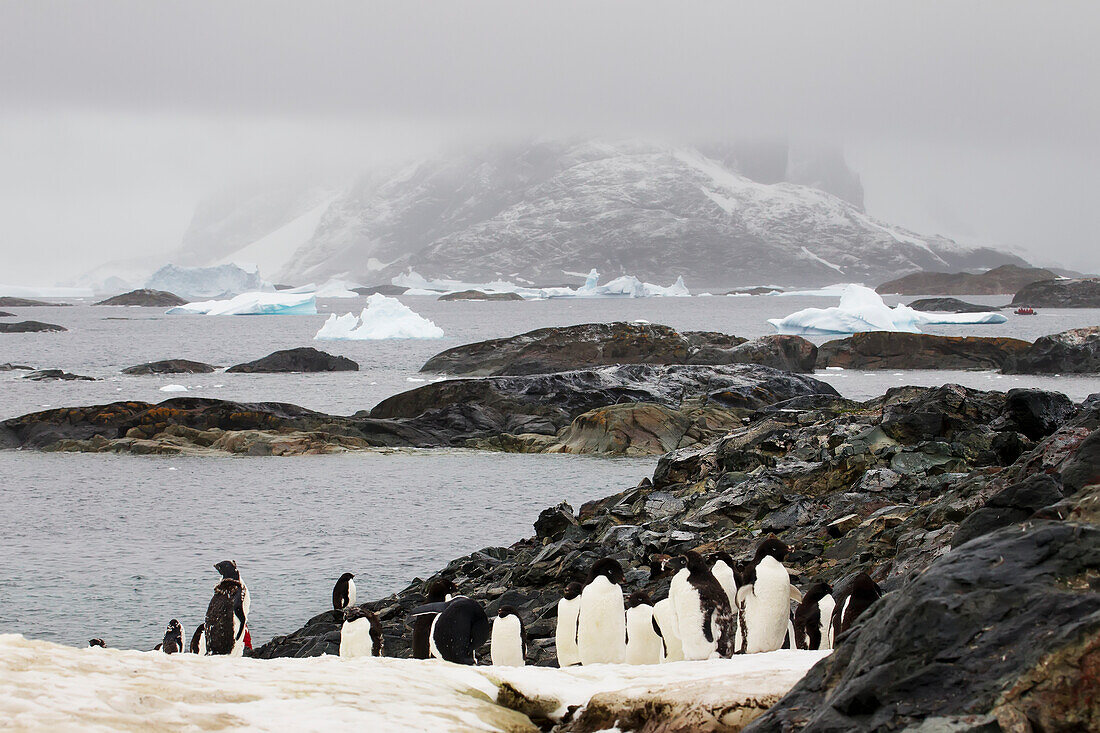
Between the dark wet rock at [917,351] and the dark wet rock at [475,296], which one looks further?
the dark wet rock at [475,296]

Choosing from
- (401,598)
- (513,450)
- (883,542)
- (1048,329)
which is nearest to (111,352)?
(513,450)

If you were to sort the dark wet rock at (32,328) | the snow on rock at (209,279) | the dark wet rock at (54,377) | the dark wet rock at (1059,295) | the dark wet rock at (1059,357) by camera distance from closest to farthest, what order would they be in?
the dark wet rock at (1059,357) < the dark wet rock at (54,377) < the dark wet rock at (32,328) < the dark wet rock at (1059,295) < the snow on rock at (209,279)

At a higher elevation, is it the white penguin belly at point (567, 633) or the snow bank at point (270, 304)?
the snow bank at point (270, 304)

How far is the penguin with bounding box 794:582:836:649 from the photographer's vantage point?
7.49 metres

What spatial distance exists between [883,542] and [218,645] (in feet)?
21.6

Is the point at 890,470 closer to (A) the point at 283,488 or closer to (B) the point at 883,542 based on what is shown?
(B) the point at 883,542

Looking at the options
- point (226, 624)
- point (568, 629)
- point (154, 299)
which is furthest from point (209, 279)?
point (568, 629)

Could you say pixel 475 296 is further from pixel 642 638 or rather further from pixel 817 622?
pixel 817 622

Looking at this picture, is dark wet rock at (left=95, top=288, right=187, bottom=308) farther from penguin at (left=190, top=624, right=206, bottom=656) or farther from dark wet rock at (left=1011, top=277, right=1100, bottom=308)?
penguin at (left=190, top=624, right=206, bottom=656)

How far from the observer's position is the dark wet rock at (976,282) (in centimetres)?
18412

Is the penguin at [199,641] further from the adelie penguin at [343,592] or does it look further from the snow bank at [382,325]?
the snow bank at [382,325]

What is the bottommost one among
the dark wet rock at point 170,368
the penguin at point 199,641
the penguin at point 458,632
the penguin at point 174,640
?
the penguin at point 174,640

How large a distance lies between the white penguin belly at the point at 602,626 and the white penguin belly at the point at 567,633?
158 mm

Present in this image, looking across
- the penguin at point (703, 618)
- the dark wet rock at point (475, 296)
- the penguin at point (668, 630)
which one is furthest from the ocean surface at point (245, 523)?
the dark wet rock at point (475, 296)
